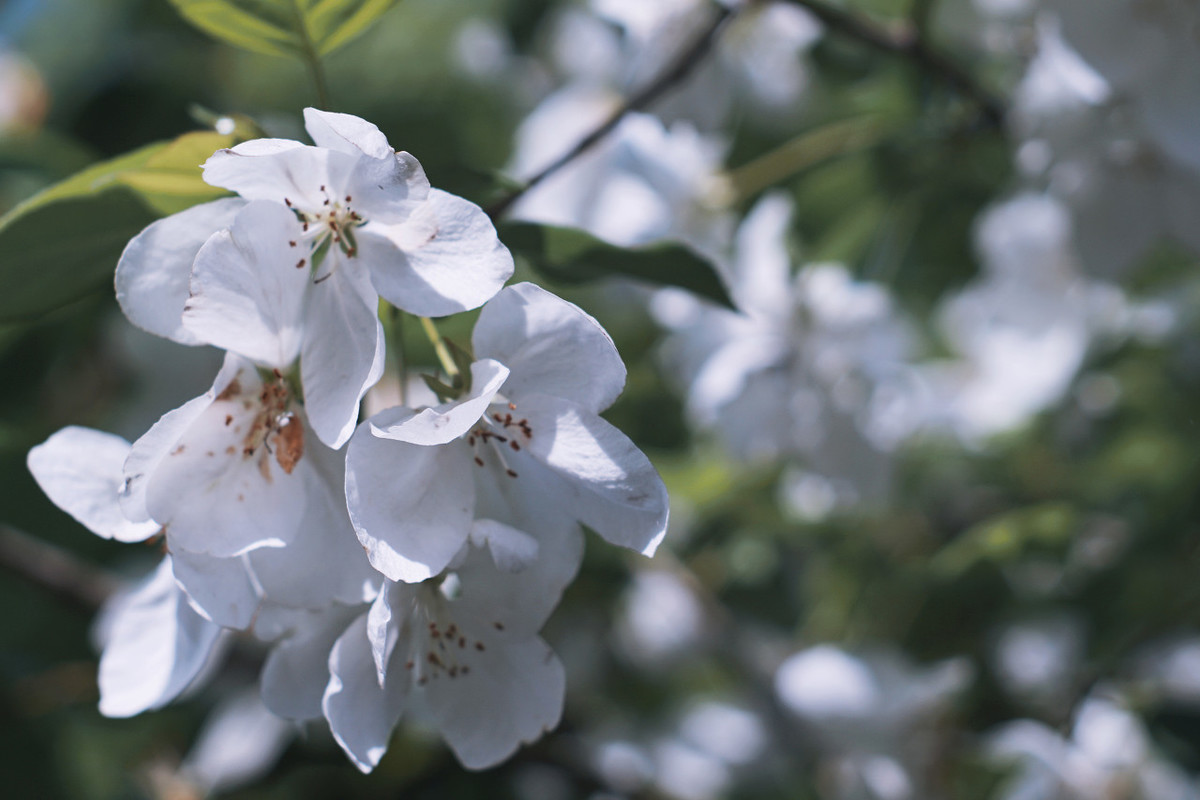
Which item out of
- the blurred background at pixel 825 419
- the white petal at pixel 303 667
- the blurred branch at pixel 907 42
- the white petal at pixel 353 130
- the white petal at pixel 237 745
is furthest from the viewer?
the white petal at pixel 237 745

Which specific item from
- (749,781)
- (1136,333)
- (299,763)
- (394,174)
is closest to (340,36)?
(394,174)

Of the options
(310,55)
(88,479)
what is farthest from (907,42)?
(88,479)

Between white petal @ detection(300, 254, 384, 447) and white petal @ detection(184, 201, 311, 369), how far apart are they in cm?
1

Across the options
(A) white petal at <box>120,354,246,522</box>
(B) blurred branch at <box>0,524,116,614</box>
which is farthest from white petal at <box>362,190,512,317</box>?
(B) blurred branch at <box>0,524,116,614</box>

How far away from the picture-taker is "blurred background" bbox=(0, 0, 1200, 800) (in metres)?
1.04

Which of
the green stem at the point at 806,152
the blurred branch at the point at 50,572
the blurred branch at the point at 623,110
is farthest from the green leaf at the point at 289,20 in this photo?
the blurred branch at the point at 50,572

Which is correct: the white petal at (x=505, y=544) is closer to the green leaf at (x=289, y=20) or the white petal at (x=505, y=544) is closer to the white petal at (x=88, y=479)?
the white petal at (x=88, y=479)

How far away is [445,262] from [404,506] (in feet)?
0.41

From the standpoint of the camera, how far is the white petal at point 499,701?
0.57 meters

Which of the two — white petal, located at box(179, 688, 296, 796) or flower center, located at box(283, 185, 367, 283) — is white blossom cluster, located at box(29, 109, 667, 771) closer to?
flower center, located at box(283, 185, 367, 283)

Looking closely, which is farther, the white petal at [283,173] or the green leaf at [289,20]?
the green leaf at [289,20]

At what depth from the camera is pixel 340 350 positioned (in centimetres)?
50

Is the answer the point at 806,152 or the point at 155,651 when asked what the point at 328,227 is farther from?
the point at 806,152

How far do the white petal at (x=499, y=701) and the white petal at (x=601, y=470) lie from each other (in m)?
0.10
